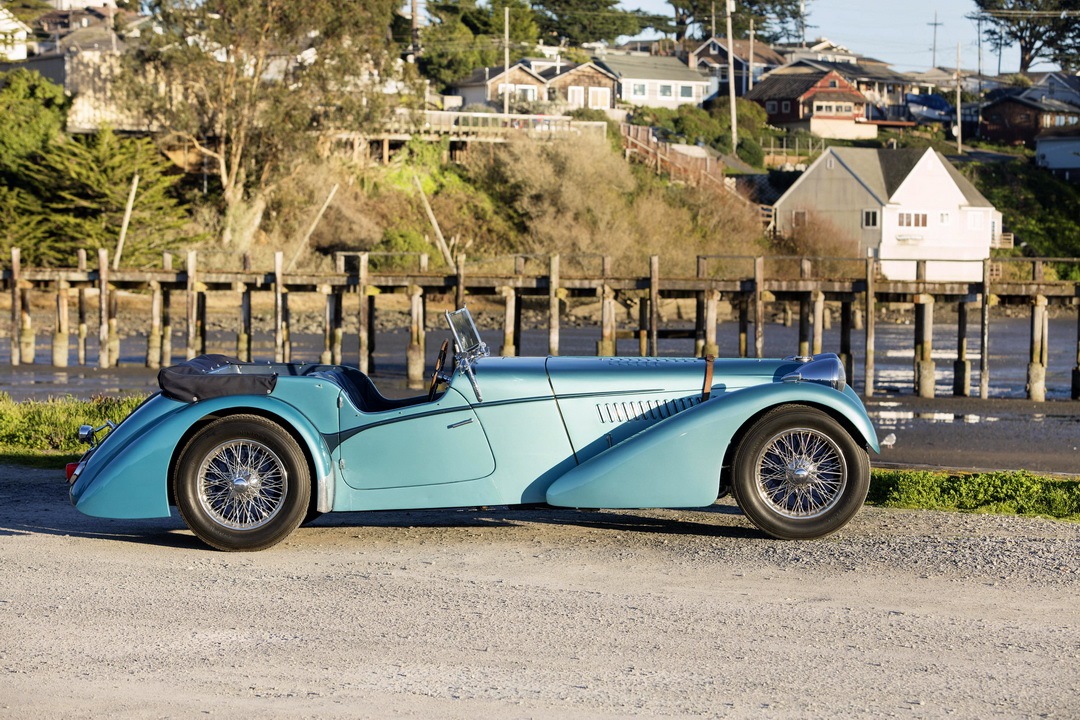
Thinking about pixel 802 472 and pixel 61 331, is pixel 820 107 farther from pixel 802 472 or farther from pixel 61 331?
pixel 802 472

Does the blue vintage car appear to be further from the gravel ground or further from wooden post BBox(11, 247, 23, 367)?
wooden post BBox(11, 247, 23, 367)

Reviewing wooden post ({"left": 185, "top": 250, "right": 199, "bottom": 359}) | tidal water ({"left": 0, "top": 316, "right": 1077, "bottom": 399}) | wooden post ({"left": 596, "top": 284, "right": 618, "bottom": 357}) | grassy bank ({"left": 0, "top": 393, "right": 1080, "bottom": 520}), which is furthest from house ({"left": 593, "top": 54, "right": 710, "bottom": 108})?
grassy bank ({"left": 0, "top": 393, "right": 1080, "bottom": 520})

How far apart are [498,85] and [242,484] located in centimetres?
7821

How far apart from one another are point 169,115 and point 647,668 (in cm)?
5141

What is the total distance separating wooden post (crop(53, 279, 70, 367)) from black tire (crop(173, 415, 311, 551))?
29.2 m

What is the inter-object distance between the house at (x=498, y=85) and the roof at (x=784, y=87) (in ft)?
58.8

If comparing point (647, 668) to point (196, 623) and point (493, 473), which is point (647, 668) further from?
point (493, 473)

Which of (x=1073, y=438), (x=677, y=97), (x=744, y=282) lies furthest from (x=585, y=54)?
(x=1073, y=438)

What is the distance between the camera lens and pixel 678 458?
848cm

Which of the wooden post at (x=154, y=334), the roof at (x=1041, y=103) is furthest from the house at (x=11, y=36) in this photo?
the roof at (x=1041, y=103)

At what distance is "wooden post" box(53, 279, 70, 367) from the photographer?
118ft

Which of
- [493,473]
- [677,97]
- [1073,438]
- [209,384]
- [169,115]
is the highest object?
[677,97]

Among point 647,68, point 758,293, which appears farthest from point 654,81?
point 758,293

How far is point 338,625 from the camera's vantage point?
662 cm
